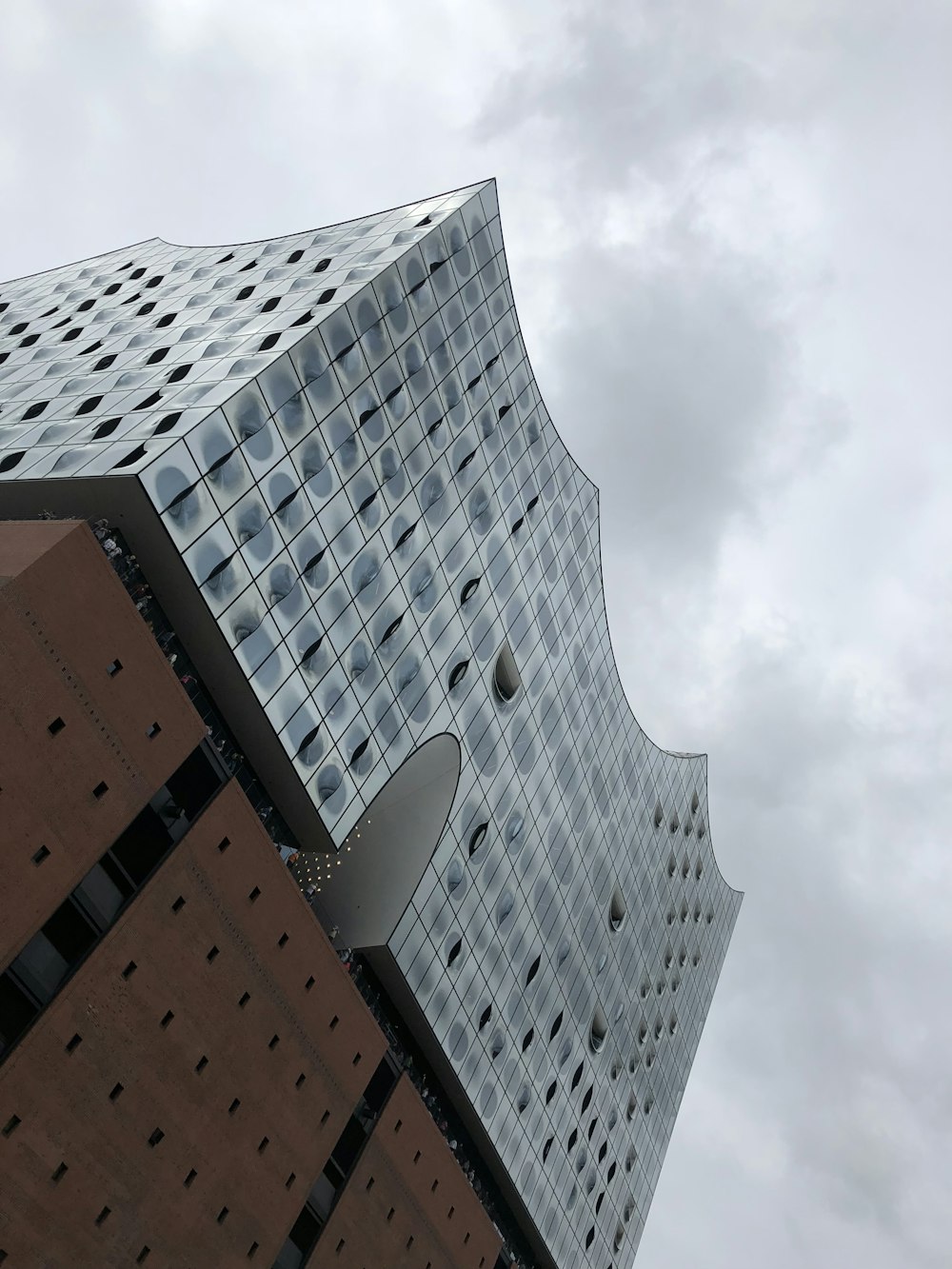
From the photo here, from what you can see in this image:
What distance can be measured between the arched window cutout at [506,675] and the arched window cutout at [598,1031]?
12.2 meters

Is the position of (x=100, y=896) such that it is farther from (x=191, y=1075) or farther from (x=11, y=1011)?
(x=191, y=1075)

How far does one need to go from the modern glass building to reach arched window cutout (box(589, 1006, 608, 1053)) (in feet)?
0.26

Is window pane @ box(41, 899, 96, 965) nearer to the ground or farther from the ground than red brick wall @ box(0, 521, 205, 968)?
nearer to the ground

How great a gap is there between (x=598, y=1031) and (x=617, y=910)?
400 cm

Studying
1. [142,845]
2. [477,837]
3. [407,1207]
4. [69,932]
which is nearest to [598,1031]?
[477,837]

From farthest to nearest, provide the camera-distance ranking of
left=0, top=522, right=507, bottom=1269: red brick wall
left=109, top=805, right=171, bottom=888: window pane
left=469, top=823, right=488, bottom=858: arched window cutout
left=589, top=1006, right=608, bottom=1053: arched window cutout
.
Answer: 1. left=589, top=1006, right=608, bottom=1053: arched window cutout
2. left=469, top=823, right=488, bottom=858: arched window cutout
3. left=109, top=805, right=171, bottom=888: window pane
4. left=0, top=522, right=507, bottom=1269: red brick wall

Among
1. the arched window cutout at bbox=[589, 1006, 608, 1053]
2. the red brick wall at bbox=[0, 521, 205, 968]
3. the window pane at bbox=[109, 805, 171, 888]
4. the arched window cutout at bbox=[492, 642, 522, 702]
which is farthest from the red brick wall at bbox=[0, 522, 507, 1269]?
the arched window cutout at bbox=[589, 1006, 608, 1053]

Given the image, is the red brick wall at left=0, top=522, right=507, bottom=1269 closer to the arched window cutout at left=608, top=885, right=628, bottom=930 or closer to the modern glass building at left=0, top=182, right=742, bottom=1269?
the modern glass building at left=0, top=182, right=742, bottom=1269

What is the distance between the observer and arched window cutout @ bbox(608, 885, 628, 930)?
117ft

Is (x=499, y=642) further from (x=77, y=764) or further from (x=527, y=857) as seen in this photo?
(x=77, y=764)

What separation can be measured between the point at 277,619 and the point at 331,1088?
10.3 metres

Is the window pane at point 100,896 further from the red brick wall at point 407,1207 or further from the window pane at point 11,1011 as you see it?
the red brick wall at point 407,1207

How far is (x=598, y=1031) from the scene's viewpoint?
34.6m

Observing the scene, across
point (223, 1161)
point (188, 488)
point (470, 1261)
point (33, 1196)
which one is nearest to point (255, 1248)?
point (223, 1161)
